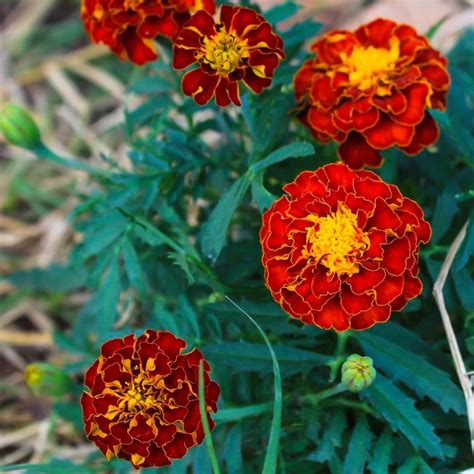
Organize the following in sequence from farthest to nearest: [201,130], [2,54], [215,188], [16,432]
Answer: [2,54], [16,432], [215,188], [201,130]

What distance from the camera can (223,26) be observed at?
920mm

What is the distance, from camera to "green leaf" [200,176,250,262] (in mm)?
940

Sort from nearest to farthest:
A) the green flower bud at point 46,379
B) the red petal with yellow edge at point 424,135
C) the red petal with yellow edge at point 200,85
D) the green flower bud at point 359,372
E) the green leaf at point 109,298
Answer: the green flower bud at point 359,372, the red petal with yellow edge at point 200,85, the red petal with yellow edge at point 424,135, the green leaf at point 109,298, the green flower bud at point 46,379

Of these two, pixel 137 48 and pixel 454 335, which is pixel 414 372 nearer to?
pixel 454 335

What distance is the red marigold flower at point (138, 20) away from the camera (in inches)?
39.5

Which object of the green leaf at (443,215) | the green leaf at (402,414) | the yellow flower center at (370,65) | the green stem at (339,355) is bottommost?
the green leaf at (402,414)

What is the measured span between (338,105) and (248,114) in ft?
0.36

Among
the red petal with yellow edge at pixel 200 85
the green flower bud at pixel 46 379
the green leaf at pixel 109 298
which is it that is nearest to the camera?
the red petal with yellow edge at pixel 200 85

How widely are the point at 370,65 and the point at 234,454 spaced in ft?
1.66

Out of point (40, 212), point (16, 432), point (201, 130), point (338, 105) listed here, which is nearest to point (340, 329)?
point (338, 105)

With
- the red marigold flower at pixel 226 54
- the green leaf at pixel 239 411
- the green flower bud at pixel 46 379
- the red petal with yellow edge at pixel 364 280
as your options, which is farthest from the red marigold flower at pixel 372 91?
the green flower bud at pixel 46 379

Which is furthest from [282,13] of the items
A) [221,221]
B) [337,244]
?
[337,244]

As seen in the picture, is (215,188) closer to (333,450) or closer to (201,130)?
(201,130)

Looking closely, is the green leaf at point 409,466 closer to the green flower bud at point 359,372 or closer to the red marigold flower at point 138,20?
the green flower bud at point 359,372
